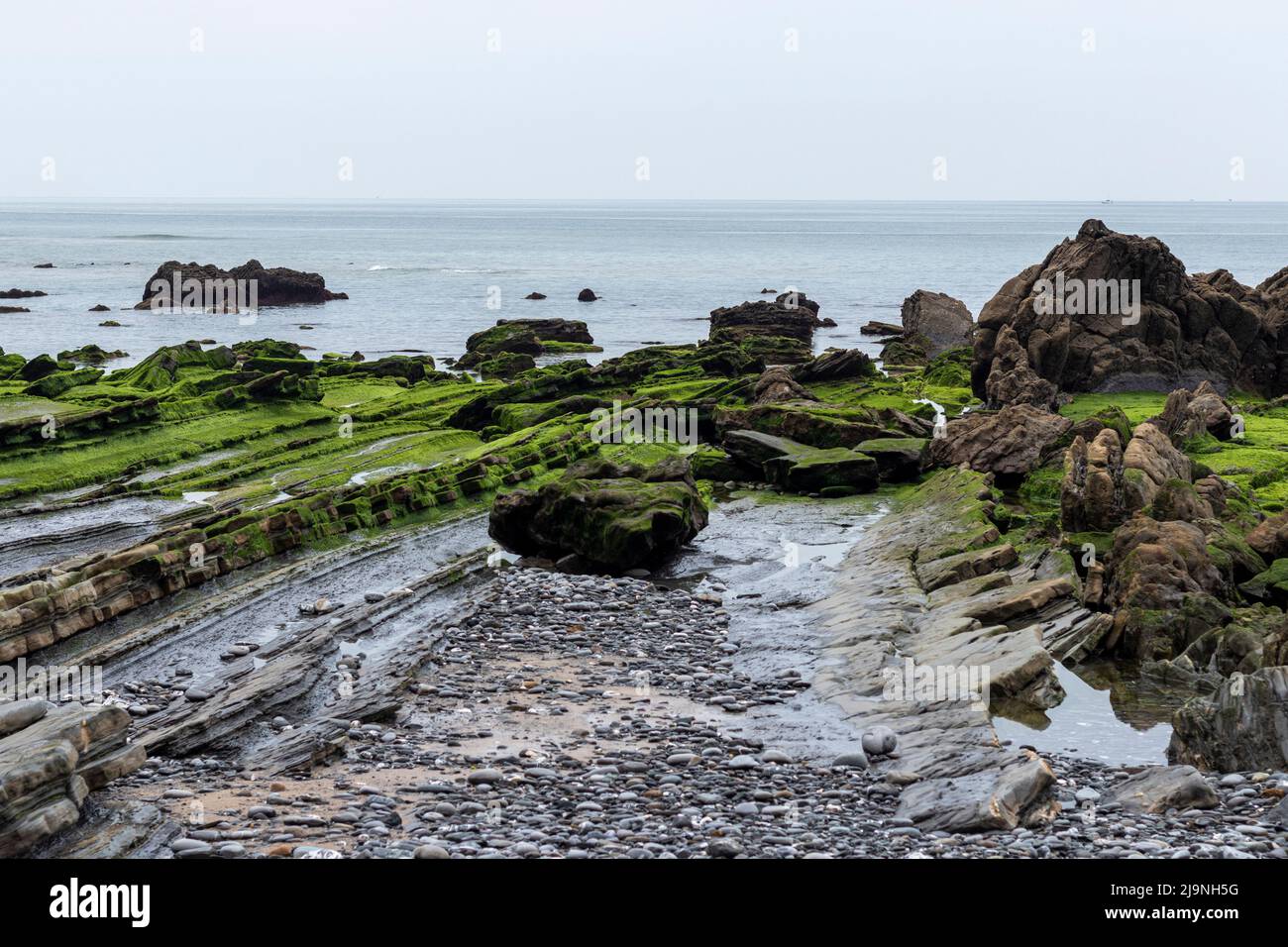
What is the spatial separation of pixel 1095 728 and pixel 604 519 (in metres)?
13.6

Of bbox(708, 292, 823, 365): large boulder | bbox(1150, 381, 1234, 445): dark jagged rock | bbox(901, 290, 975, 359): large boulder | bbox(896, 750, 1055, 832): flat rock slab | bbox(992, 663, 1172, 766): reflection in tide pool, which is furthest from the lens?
bbox(708, 292, 823, 365): large boulder

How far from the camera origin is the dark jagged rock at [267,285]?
118750mm

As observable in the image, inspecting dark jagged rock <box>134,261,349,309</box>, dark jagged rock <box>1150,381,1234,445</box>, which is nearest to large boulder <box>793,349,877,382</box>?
dark jagged rock <box>1150,381,1234,445</box>

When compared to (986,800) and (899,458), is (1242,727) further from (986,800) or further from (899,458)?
(899,458)

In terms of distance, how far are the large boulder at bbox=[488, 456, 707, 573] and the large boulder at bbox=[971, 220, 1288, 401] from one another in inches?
936

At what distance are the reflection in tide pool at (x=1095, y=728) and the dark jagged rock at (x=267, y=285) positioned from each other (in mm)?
110989

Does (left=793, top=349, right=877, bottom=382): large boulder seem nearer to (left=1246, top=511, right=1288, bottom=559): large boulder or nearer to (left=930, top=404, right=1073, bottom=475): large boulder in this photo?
(left=930, top=404, right=1073, bottom=475): large boulder

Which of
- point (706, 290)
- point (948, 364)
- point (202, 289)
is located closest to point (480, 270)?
point (706, 290)

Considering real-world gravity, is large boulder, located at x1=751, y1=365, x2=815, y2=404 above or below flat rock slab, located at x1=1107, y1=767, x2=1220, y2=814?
above

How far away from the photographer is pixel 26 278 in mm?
156875

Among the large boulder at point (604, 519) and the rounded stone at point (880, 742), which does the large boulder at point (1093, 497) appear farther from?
the rounded stone at point (880, 742)

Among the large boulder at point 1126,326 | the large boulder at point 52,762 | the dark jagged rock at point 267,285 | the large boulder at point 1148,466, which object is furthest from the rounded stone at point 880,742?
the dark jagged rock at point 267,285

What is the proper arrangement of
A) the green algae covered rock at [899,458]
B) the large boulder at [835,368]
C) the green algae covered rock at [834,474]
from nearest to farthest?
the green algae covered rock at [834,474] < the green algae covered rock at [899,458] < the large boulder at [835,368]

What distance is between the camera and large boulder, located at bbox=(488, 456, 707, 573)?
29.0m
